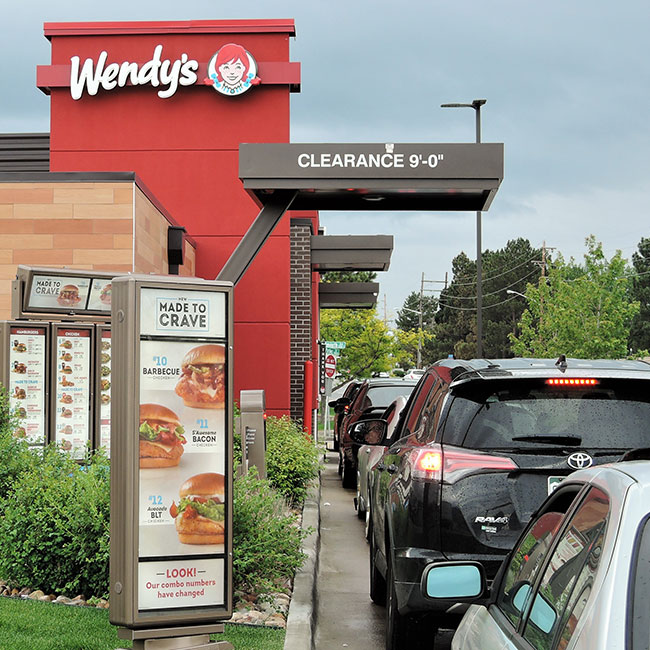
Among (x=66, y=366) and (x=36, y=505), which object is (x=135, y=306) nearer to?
(x=36, y=505)

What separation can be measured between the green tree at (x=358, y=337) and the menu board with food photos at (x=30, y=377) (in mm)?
52627

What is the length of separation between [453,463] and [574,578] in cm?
308

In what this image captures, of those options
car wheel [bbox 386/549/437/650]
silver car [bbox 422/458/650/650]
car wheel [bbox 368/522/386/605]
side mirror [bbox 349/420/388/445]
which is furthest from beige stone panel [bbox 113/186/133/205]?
silver car [bbox 422/458/650/650]

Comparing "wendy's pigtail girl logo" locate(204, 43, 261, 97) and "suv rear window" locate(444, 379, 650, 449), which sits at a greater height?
"wendy's pigtail girl logo" locate(204, 43, 261, 97)

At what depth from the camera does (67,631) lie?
22.0 feet

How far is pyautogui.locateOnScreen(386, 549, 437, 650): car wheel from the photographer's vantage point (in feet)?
19.8

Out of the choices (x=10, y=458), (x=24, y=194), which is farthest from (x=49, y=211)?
(x=10, y=458)

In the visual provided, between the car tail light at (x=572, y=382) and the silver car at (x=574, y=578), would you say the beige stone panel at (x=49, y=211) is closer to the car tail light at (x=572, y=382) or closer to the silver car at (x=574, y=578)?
the car tail light at (x=572, y=382)

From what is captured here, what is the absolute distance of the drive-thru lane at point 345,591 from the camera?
306 inches

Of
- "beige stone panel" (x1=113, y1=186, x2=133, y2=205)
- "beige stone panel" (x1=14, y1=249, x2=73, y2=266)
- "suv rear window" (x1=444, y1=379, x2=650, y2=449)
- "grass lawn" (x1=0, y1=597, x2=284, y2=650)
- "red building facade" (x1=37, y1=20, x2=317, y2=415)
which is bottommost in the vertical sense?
"grass lawn" (x1=0, y1=597, x2=284, y2=650)

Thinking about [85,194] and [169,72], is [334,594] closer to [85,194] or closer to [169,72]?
[85,194]

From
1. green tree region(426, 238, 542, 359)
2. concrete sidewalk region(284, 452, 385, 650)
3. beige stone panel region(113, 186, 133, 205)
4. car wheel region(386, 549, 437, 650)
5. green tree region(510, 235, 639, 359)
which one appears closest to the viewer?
car wheel region(386, 549, 437, 650)

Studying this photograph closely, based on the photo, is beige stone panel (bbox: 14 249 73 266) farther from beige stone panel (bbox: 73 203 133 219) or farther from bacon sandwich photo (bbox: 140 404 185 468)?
bacon sandwich photo (bbox: 140 404 185 468)

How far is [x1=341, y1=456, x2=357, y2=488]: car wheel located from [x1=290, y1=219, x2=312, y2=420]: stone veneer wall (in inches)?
162
